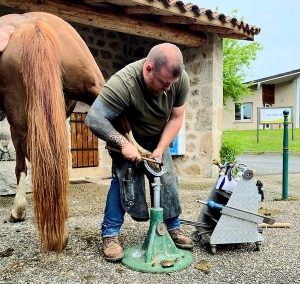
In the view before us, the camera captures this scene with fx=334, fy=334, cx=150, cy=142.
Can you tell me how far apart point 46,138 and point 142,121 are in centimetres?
64

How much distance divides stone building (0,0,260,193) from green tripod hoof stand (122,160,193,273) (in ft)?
8.71

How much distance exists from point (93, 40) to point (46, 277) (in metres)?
4.52

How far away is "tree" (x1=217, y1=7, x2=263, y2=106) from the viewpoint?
12969 mm

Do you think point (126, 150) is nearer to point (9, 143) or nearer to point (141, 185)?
point (141, 185)

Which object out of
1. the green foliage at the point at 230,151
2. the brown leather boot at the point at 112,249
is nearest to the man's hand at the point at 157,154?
the brown leather boot at the point at 112,249

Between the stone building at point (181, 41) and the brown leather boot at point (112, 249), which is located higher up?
the stone building at point (181, 41)

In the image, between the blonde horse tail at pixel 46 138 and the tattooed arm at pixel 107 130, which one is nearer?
the blonde horse tail at pixel 46 138

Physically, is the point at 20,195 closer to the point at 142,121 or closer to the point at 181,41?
the point at 142,121

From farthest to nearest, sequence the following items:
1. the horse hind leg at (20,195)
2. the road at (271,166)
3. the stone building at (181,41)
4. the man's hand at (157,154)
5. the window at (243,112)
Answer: the window at (243,112)
the road at (271,166)
the stone building at (181,41)
the horse hind leg at (20,195)
the man's hand at (157,154)

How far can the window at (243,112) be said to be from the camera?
69.8 ft

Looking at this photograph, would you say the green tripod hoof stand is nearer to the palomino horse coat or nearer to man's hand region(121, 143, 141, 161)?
man's hand region(121, 143, 141, 161)

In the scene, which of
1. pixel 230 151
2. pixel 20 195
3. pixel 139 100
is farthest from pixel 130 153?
pixel 230 151

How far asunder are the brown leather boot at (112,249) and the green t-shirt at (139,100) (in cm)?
67

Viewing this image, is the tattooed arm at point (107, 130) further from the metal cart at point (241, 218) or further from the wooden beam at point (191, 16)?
the wooden beam at point (191, 16)
